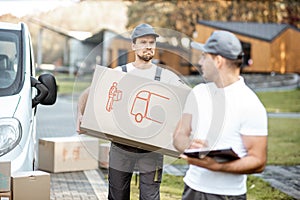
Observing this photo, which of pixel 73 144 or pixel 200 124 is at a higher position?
pixel 200 124

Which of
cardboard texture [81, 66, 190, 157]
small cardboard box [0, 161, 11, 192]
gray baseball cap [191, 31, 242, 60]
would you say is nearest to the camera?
gray baseball cap [191, 31, 242, 60]

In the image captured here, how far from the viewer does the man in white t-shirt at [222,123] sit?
3830 mm

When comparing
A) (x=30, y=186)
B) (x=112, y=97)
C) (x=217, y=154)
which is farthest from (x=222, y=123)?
(x=30, y=186)

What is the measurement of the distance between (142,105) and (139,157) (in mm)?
784

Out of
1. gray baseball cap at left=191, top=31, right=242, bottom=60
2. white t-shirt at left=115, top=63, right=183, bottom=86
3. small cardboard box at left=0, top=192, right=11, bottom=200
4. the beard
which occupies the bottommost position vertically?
small cardboard box at left=0, top=192, right=11, bottom=200

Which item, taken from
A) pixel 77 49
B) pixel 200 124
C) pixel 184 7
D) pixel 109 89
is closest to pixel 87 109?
pixel 109 89

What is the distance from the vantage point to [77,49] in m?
70.8

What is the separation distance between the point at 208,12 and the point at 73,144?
5688cm

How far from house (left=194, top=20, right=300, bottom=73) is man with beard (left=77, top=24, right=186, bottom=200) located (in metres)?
41.5

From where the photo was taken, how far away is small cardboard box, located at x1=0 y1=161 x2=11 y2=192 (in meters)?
5.98

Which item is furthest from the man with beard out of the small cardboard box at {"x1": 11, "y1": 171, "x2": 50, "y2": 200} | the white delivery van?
the white delivery van

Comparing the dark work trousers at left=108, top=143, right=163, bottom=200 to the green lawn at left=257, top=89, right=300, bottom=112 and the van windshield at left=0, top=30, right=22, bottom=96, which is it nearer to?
the van windshield at left=0, top=30, right=22, bottom=96

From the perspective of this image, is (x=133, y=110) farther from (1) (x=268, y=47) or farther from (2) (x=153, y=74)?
(1) (x=268, y=47)

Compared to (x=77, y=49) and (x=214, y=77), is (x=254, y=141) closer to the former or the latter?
(x=214, y=77)
